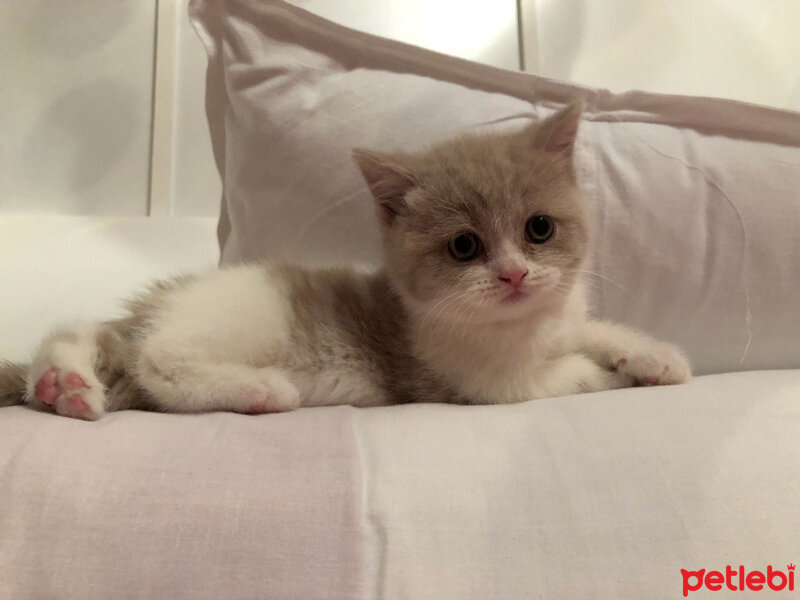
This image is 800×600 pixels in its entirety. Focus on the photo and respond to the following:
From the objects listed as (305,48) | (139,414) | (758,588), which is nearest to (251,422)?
(139,414)

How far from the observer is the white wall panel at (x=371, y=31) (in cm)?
186

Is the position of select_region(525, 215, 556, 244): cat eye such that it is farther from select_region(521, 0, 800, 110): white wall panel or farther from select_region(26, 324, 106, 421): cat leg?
select_region(521, 0, 800, 110): white wall panel

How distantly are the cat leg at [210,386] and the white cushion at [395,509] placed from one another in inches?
5.8

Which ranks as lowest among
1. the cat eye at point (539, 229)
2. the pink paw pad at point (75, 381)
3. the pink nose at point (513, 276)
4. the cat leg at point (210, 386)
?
the cat leg at point (210, 386)

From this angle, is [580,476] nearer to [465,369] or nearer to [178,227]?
Answer: [465,369]

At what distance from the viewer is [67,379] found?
749 millimetres

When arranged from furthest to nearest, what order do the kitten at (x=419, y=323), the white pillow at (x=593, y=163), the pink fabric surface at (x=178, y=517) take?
1. the white pillow at (x=593, y=163)
2. the kitten at (x=419, y=323)
3. the pink fabric surface at (x=178, y=517)

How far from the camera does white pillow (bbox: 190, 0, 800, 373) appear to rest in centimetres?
102

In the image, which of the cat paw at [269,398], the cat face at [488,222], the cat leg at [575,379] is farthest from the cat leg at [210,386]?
the cat leg at [575,379]

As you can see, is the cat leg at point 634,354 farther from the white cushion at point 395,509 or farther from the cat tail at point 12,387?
the cat tail at point 12,387

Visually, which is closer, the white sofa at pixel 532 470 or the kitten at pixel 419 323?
the white sofa at pixel 532 470

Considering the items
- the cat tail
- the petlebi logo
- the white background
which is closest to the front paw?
the petlebi logo

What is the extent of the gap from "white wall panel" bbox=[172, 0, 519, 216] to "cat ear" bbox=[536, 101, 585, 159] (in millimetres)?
1073

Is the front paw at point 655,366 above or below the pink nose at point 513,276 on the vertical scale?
below
